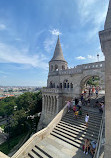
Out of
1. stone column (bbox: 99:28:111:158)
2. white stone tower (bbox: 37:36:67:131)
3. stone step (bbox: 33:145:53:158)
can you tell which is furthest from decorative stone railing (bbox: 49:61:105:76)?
stone step (bbox: 33:145:53:158)

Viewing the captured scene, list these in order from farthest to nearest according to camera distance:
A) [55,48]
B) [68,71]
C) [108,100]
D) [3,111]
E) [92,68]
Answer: [3,111] → [55,48] → [68,71] → [92,68] → [108,100]

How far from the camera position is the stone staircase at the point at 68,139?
8531 millimetres

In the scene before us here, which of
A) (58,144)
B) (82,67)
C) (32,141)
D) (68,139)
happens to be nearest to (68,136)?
(68,139)

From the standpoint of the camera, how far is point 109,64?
5.84 meters

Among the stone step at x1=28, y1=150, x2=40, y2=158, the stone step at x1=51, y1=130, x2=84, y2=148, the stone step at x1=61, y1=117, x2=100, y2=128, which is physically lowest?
the stone step at x1=28, y1=150, x2=40, y2=158

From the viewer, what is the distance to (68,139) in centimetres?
1003

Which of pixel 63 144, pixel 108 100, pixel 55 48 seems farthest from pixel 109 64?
A: pixel 55 48

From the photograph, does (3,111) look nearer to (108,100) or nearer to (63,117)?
(63,117)

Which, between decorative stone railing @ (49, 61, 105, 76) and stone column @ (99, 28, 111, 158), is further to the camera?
decorative stone railing @ (49, 61, 105, 76)

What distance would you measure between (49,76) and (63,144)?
16.9 meters

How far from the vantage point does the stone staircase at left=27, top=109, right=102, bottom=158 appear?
8.53m

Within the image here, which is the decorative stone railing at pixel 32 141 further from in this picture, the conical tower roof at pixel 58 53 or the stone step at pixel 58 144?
the conical tower roof at pixel 58 53

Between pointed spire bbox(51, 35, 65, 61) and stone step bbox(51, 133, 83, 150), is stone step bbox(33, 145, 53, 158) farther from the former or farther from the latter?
pointed spire bbox(51, 35, 65, 61)

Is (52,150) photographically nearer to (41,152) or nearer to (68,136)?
(41,152)
